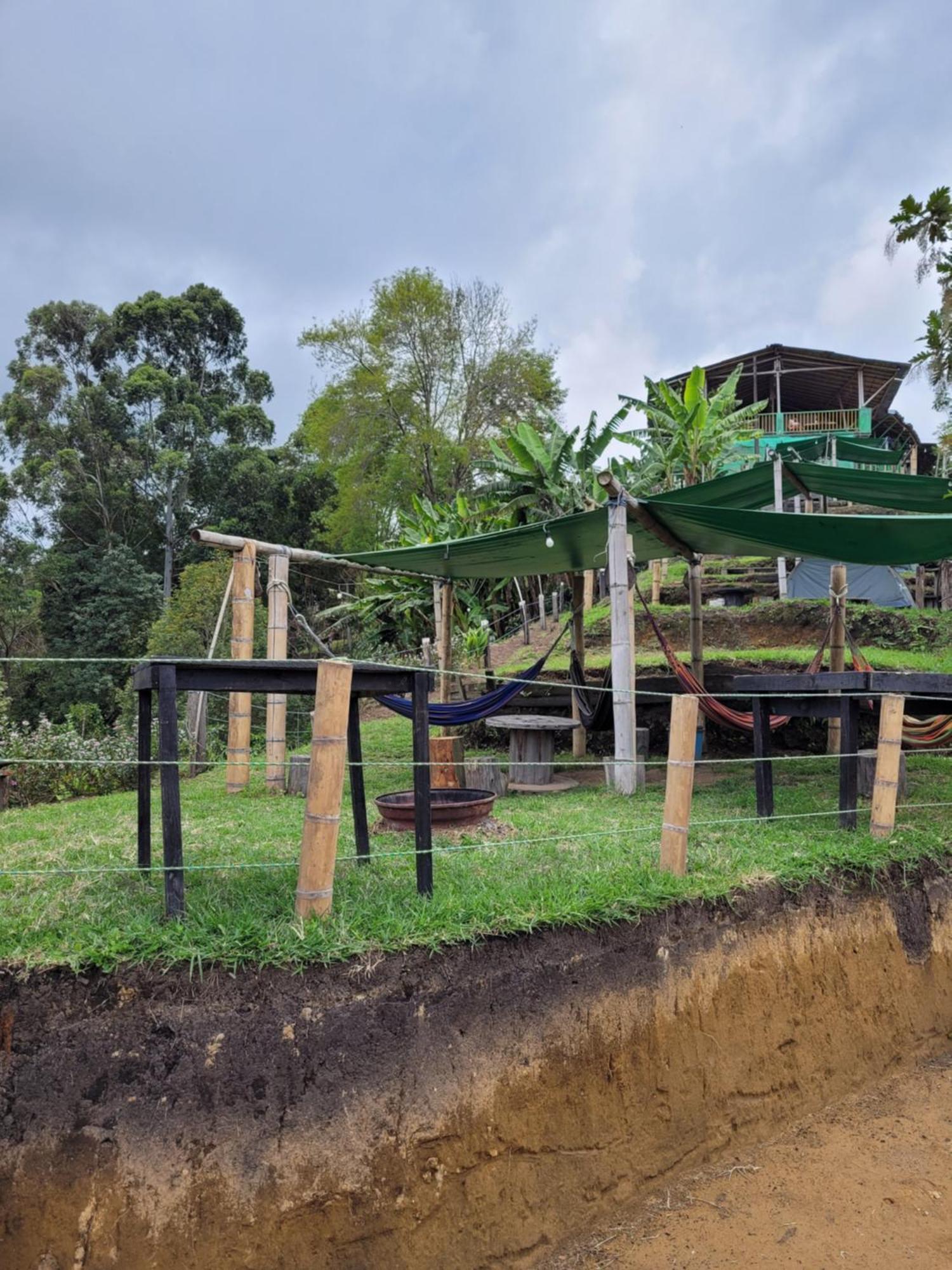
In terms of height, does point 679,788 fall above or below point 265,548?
below

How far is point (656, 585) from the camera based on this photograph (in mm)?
12461

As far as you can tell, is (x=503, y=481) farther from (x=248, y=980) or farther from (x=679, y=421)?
(x=248, y=980)

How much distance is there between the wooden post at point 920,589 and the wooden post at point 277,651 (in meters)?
11.8

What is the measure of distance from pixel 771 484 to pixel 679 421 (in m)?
5.22

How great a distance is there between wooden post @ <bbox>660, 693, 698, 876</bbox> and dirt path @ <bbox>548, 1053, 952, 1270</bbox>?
1.03 metres

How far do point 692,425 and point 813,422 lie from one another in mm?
11111

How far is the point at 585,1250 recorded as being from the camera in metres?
2.45

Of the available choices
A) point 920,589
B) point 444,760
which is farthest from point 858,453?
point 444,760

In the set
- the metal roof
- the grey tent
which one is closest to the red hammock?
the grey tent

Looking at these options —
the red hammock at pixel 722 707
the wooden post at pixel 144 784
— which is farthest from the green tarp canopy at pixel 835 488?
the wooden post at pixel 144 784

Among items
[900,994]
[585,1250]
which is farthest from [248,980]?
[900,994]

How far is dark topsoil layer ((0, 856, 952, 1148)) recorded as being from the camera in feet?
6.85

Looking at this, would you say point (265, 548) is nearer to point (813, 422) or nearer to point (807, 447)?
point (807, 447)

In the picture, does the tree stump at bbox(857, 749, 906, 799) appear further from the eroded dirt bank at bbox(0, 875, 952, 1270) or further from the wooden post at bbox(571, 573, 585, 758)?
the wooden post at bbox(571, 573, 585, 758)
